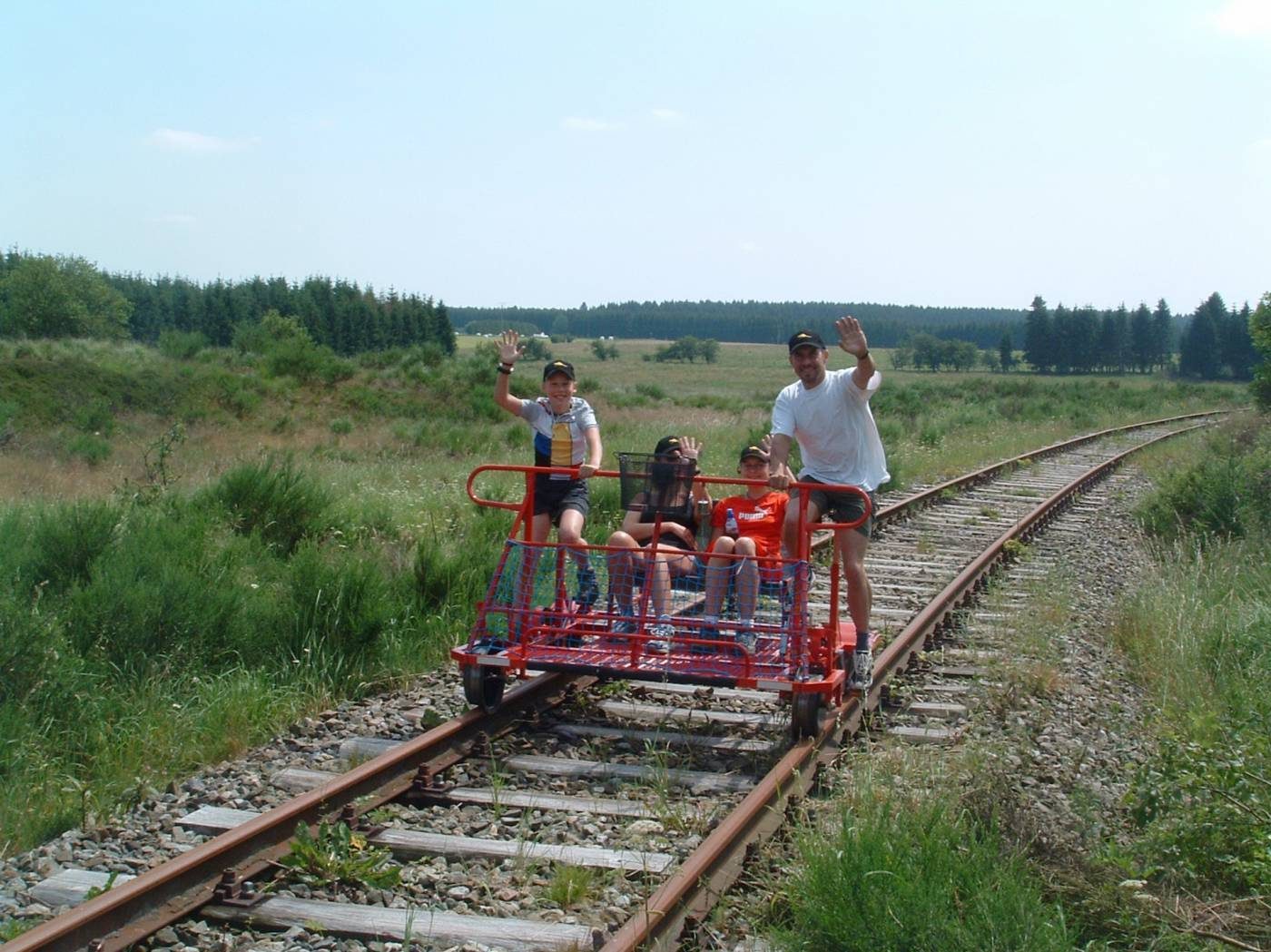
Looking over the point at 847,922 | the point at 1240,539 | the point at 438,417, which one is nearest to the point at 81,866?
the point at 847,922

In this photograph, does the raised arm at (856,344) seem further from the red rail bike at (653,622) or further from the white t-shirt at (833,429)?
the red rail bike at (653,622)

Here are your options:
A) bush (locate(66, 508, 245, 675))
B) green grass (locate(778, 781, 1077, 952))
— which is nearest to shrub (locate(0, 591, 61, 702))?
bush (locate(66, 508, 245, 675))

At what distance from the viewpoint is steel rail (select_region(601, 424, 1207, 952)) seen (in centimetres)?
400

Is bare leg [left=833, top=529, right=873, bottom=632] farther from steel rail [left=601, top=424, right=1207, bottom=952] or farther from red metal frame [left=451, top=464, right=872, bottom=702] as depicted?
steel rail [left=601, top=424, right=1207, bottom=952]

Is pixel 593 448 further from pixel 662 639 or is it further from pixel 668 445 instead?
pixel 662 639

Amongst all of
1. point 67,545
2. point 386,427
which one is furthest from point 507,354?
point 386,427

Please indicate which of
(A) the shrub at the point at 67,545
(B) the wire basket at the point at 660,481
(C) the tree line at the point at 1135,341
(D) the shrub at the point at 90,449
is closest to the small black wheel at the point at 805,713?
(B) the wire basket at the point at 660,481

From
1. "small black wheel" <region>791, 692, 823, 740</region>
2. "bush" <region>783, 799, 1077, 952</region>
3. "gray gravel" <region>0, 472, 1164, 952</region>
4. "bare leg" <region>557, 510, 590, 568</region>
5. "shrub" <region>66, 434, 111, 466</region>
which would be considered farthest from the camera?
"shrub" <region>66, 434, 111, 466</region>

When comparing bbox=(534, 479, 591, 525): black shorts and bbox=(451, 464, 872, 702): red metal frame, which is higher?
bbox=(534, 479, 591, 525): black shorts

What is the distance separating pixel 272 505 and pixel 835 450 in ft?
20.4

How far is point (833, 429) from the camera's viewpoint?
6902 mm

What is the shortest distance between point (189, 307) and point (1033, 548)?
91.8 metres

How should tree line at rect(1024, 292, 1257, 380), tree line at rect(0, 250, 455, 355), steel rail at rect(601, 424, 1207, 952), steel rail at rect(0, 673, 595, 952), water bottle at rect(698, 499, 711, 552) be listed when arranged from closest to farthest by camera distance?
steel rail at rect(0, 673, 595, 952) → steel rail at rect(601, 424, 1207, 952) → water bottle at rect(698, 499, 711, 552) → tree line at rect(0, 250, 455, 355) → tree line at rect(1024, 292, 1257, 380)

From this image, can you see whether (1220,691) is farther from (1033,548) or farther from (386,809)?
(1033,548)
